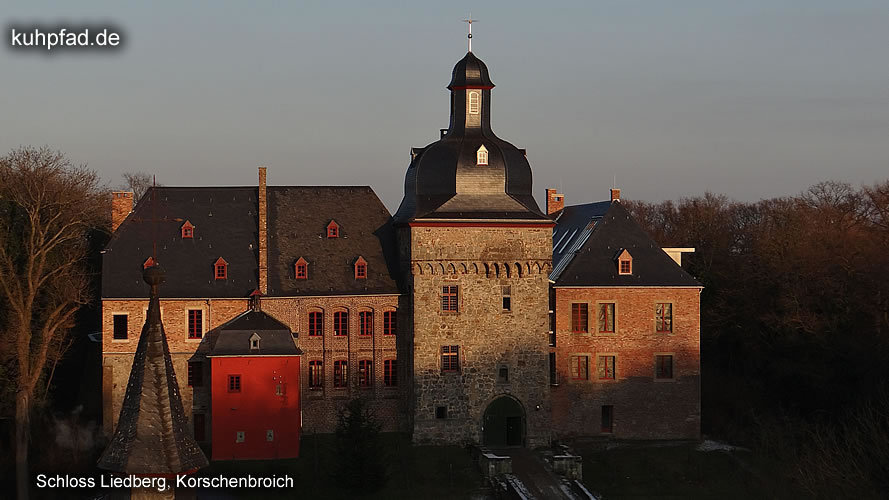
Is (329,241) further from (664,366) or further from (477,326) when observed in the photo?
(664,366)

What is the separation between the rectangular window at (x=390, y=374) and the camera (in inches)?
1590

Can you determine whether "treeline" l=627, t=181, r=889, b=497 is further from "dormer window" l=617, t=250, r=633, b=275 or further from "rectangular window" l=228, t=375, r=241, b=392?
"rectangular window" l=228, t=375, r=241, b=392

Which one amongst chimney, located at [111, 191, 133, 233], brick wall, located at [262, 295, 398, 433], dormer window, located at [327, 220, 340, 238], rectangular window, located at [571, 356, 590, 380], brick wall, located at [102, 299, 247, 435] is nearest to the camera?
brick wall, located at [102, 299, 247, 435]

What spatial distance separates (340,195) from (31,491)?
1589 centimetres

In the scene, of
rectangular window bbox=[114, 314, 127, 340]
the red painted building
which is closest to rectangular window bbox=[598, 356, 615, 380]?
the red painted building

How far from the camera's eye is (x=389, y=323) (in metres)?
40.4

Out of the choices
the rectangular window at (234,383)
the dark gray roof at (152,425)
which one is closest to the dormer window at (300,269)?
the rectangular window at (234,383)

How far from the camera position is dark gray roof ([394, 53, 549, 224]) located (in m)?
38.4

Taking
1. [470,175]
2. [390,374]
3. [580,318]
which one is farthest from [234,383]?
[580,318]

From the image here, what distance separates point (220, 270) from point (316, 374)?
5344mm

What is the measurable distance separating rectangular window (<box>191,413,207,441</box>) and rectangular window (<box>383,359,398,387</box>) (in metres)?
6.90

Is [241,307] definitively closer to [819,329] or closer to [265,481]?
[265,481]

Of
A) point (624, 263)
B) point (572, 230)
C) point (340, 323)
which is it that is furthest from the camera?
point (572, 230)

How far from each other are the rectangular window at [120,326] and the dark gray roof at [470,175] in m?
10.8
